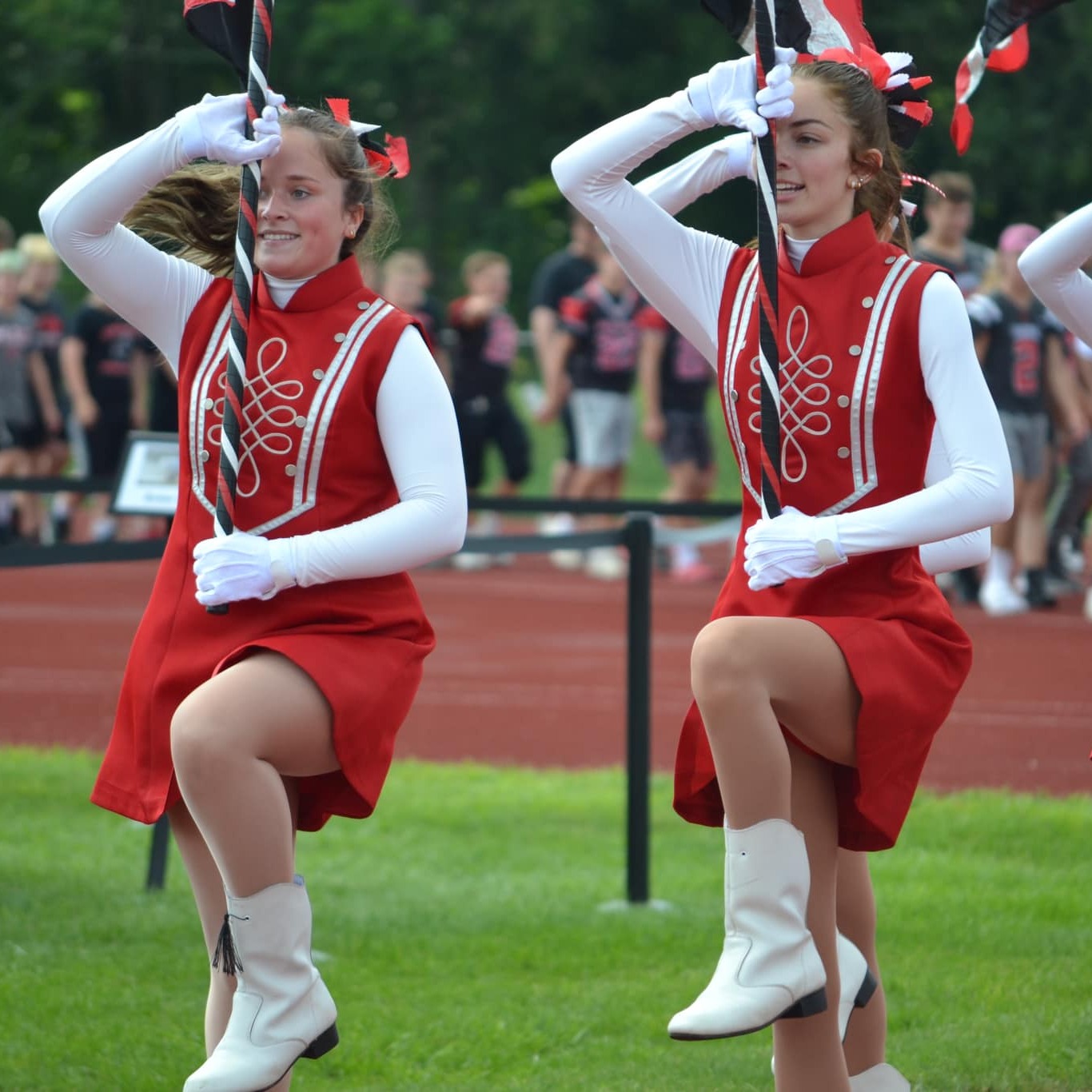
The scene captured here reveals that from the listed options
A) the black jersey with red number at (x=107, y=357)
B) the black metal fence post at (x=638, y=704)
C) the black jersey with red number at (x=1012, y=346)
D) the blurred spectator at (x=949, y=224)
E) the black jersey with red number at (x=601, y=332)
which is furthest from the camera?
the black jersey with red number at (x=107, y=357)

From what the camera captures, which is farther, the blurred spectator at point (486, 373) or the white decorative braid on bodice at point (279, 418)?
the blurred spectator at point (486, 373)

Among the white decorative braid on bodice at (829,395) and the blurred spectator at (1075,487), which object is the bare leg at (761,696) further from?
the blurred spectator at (1075,487)

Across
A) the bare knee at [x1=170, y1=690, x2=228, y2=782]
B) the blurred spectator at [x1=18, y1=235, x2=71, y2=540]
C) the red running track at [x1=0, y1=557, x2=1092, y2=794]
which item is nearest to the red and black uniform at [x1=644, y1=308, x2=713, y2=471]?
the red running track at [x1=0, y1=557, x2=1092, y2=794]

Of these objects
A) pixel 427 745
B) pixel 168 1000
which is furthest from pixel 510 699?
pixel 168 1000

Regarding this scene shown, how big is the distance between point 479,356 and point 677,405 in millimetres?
1777

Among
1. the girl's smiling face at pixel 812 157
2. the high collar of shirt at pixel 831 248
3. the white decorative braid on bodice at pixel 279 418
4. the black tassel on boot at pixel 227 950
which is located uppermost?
the girl's smiling face at pixel 812 157

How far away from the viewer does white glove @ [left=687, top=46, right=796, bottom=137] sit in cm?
365

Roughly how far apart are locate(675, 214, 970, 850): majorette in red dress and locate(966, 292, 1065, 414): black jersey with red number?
7494mm

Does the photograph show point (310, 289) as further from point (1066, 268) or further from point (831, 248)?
point (1066, 268)

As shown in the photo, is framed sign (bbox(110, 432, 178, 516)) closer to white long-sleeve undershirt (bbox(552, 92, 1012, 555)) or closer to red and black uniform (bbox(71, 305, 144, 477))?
white long-sleeve undershirt (bbox(552, 92, 1012, 555))

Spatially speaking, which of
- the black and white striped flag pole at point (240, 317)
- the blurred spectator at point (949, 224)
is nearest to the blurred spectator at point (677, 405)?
the blurred spectator at point (949, 224)

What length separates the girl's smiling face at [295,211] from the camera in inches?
152

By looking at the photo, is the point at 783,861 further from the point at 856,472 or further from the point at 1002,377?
the point at 1002,377

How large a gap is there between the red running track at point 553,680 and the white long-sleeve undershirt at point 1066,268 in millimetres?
4272
